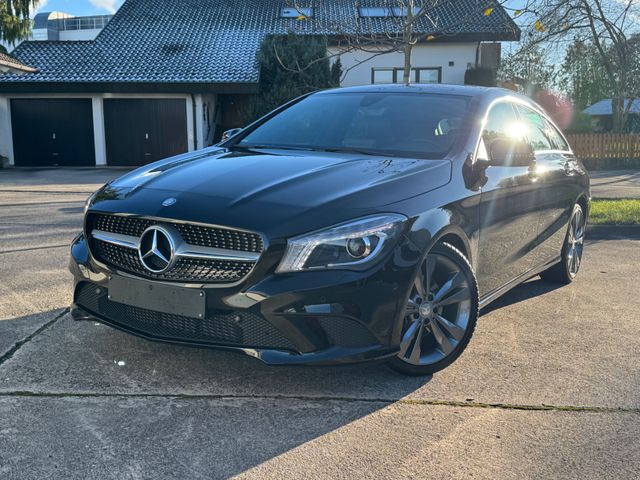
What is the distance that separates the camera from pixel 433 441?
2.86 metres

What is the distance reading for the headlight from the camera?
302 cm

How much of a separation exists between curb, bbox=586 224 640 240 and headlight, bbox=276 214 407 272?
5922 mm

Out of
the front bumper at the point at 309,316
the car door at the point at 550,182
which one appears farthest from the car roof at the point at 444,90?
the front bumper at the point at 309,316

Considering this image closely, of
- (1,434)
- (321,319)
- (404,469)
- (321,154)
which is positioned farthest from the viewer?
(321,154)

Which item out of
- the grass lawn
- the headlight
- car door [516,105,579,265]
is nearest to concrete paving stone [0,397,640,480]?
the headlight

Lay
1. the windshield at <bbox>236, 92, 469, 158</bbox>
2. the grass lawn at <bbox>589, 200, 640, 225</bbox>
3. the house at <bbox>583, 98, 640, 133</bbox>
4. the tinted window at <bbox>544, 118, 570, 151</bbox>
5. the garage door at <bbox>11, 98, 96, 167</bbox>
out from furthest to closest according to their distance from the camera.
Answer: the house at <bbox>583, 98, 640, 133</bbox> → the garage door at <bbox>11, 98, 96, 167</bbox> → the grass lawn at <bbox>589, 200, 640, 225</bbox> → the tinted window at <bbox>544, 118, 570, 151</bbox> → the windshield at <bbox>236, 92, 469, 158</bbox>

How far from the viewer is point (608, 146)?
72.7ft

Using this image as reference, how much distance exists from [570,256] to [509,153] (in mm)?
2067

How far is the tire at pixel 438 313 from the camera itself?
343 centimetres

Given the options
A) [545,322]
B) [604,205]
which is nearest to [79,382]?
[545,322]

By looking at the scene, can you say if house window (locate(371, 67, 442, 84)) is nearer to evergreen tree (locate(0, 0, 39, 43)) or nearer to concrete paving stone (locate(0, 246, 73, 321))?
evergreen tree (locate(0, 0, 39, 43))

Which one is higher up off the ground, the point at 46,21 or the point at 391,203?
the point at 46,21

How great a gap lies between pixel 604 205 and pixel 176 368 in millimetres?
8808

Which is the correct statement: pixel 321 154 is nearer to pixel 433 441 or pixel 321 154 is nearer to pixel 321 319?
pixel 321 319
